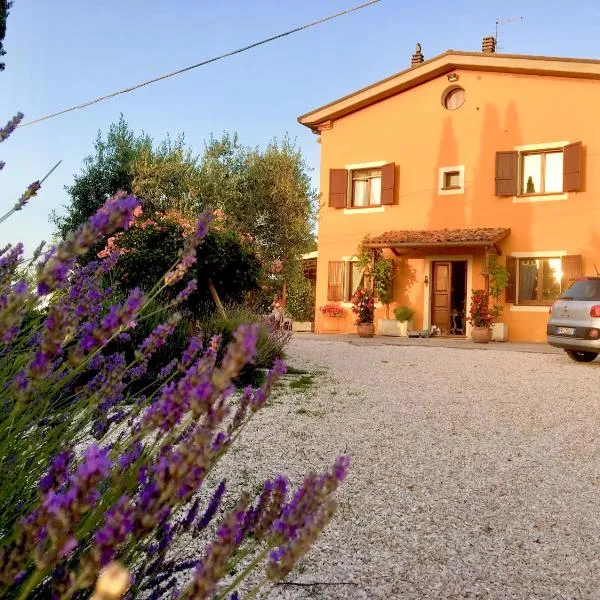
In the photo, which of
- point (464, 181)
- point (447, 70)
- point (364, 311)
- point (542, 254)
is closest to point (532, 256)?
point (542, 254)

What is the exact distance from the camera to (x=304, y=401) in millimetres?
5836

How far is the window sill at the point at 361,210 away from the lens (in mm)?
17000

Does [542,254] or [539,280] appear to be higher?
[542,254]

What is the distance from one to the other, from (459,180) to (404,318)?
13.3ft

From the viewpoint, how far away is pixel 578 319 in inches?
363

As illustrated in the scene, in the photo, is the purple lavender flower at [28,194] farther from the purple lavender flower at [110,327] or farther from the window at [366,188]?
the window at [366,188]

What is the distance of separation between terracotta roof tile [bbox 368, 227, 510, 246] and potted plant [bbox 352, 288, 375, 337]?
1430 mm

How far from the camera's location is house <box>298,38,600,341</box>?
579 inches

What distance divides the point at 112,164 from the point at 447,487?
19.2 m

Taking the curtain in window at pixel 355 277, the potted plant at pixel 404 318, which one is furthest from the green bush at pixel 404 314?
the curtain in window at pixel 355 277

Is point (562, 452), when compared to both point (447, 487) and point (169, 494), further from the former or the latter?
point (169, 494)

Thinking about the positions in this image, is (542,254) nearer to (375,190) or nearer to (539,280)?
(539,280)

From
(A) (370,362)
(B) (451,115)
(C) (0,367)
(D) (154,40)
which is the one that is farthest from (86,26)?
(B) (451,115)

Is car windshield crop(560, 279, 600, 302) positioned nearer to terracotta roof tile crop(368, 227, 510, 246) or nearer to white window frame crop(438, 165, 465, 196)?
terracotta roof tile crop(368, 227, 510, 246)
